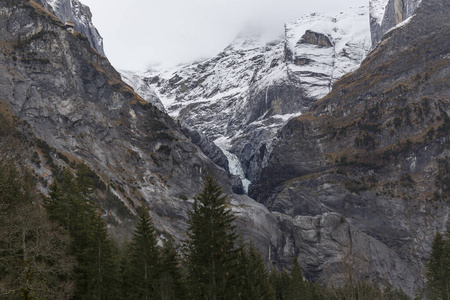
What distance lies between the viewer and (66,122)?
350 feet

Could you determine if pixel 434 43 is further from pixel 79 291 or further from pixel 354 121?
pixel 79 291

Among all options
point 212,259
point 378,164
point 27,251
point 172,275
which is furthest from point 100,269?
point 378,164

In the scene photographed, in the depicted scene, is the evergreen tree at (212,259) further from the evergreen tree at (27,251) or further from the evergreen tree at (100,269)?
the evergreen tree at (100,269)

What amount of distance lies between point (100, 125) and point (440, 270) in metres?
93.9

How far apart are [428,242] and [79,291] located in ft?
354

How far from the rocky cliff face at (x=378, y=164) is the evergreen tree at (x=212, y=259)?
2970 inches

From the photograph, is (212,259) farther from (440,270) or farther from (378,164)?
(378,164)

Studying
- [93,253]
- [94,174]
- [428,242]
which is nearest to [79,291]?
[93,253]

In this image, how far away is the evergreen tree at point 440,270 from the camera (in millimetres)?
50312

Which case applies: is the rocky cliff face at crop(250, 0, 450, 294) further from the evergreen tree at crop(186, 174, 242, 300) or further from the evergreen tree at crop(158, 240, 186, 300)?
the evergreen tree at crop(186, 174, 242, 300)

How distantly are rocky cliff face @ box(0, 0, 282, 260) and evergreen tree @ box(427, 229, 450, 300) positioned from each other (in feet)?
191

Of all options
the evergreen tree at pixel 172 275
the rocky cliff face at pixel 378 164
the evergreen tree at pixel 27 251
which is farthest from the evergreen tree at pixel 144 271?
the rocky cliff face at pixel 378 164

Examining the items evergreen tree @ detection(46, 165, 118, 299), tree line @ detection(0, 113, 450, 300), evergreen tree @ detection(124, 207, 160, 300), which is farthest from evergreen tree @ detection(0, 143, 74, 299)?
evergreen tree @ detection(124, 207, 160, 300)

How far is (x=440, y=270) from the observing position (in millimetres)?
51656
